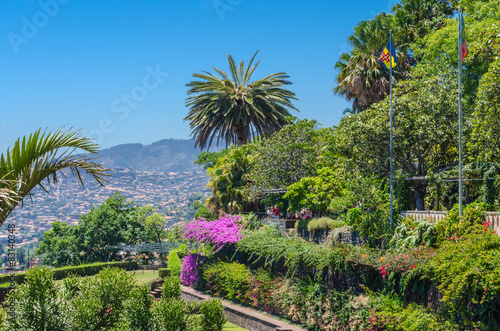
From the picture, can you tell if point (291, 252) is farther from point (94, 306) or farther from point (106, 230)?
point (106, 230)

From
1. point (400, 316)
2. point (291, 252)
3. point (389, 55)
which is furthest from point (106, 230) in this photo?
point (400, 316)

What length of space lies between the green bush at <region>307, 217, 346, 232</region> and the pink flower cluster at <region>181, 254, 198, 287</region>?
32.3 feet

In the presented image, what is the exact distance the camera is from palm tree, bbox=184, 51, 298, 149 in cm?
3725

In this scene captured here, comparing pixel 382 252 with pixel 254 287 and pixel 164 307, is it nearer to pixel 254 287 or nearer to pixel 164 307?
pixel 254 287

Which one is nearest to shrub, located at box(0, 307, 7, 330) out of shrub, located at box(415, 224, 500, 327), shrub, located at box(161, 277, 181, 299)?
shrub, located at box(161, 277, 181, 299)

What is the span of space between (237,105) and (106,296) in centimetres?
2891

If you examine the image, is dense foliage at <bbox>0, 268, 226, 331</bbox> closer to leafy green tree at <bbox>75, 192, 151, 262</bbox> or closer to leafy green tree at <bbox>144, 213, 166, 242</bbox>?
leafy green tree at <bbox>75, 192, 151, 262</bbox>

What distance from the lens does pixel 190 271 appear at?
3188 centimetres

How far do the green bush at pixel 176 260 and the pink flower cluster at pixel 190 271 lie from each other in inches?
139

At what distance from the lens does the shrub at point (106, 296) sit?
894 cm

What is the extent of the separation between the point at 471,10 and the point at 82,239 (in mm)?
37437

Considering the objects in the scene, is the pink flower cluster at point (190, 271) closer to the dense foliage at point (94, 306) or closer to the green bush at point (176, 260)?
the green bush at point (176, 260)

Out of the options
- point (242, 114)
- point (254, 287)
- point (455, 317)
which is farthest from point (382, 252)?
point (242, 114)

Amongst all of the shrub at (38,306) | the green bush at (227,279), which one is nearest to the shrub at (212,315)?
the shrub at (38,306)
